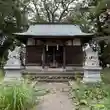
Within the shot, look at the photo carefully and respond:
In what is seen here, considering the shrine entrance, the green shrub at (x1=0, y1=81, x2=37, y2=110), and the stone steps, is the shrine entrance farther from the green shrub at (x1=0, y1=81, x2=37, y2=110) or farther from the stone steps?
the green shrub at (x1=0, y1=81, x2=37, y2=110)

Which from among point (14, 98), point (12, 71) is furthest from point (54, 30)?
point (14, 98)

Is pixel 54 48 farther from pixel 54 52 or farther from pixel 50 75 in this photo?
pixel 50 75

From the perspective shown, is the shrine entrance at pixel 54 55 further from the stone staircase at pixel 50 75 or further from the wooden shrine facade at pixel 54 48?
the stone staircase at pixel 50 75

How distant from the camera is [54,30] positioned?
22875mm

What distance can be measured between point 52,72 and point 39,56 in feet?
9.53

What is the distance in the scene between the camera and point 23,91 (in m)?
6.44

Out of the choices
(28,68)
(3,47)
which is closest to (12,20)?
(3,47)

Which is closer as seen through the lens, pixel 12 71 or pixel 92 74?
pixel 92 74

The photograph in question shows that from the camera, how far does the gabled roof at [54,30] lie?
69.6 feet

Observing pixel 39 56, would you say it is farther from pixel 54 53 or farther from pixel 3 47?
pixel 3 47

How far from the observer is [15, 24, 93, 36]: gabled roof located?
69.6 feet

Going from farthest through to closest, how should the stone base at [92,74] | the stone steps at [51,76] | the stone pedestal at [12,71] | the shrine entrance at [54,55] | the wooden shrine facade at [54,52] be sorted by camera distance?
the shrine entrance at [54,55]
the wooden shrine facade at [54,52]
the stone steps at [51,76]
the stone pedestal at [12,71]
the stone base at [92,74]

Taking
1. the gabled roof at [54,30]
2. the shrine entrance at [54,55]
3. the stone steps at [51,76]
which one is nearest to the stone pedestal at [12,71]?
the stone steps at [51,76]

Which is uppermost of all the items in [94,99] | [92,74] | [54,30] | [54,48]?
[54,30]
